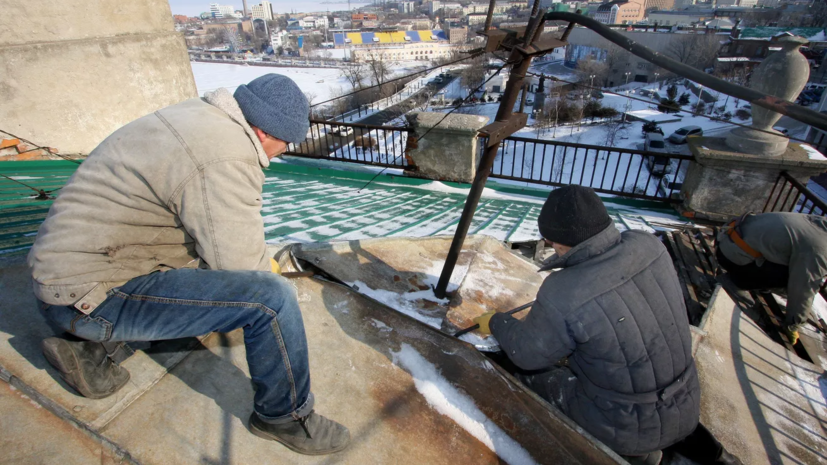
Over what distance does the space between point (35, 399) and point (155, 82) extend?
6149mm

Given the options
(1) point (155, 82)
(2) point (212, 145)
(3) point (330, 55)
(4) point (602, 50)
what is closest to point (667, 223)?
(2) point (212, 145)

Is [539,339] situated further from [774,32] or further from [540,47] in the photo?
[774,32]

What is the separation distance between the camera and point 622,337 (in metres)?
Answer: 1.89

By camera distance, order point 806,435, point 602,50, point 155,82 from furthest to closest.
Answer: point 602,50
point 155,82
point 806,435

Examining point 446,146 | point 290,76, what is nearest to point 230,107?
point 446,146

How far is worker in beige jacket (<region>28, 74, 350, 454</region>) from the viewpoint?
1.54 meters

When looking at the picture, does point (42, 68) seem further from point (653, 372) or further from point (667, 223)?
point (667, 223)

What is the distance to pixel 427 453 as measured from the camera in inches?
79.4

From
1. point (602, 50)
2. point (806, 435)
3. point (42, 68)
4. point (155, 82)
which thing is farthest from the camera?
point (602, 50)

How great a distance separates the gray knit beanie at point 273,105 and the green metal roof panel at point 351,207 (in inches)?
77.7

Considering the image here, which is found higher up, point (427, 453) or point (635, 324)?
point (635, 324)

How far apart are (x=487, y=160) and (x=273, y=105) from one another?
4.55 feet

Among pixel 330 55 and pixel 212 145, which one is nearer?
pixel 212 145

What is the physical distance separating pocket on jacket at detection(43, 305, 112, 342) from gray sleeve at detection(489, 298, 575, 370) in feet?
6.21
